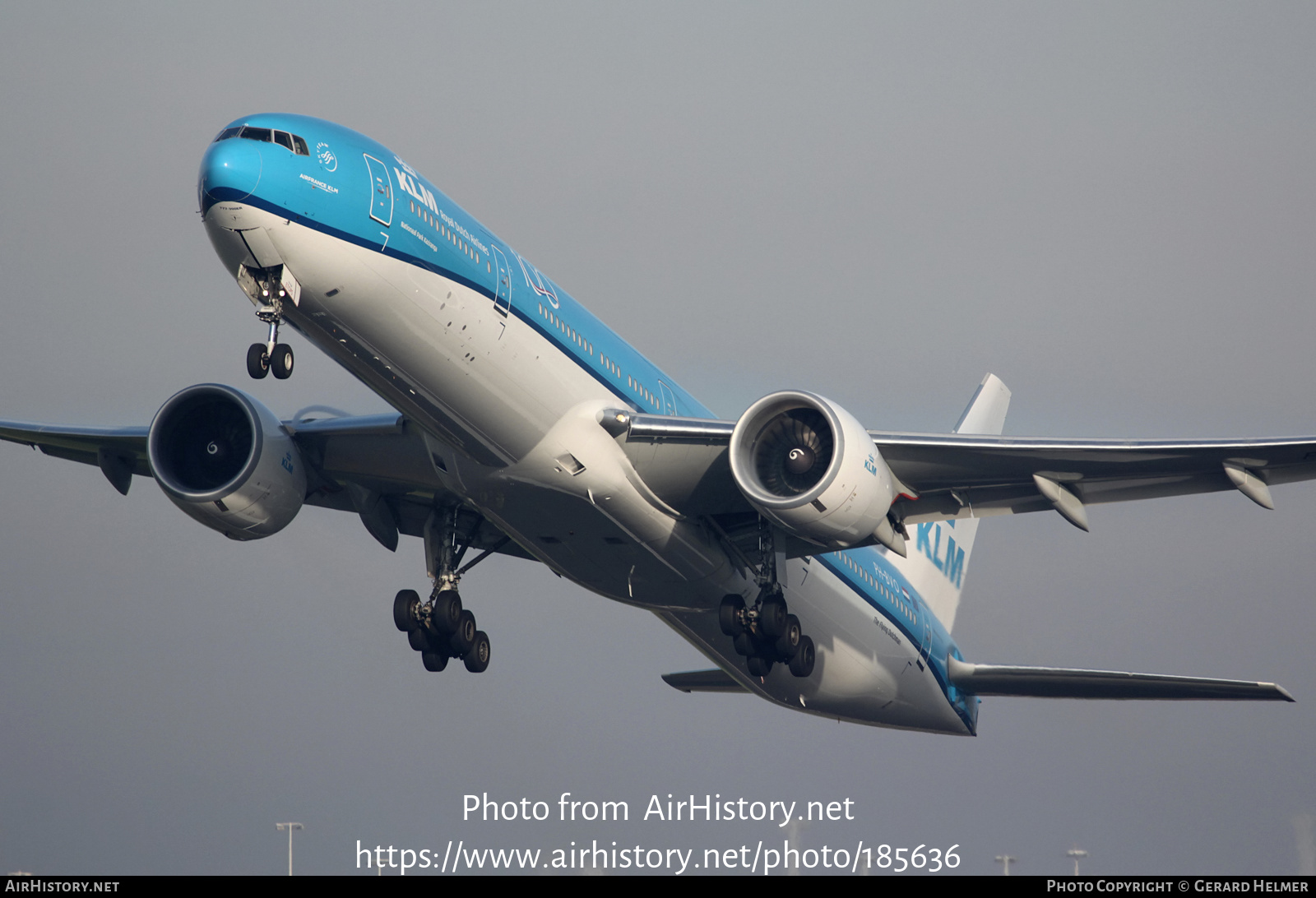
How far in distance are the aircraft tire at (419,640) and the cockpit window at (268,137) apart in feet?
34.5

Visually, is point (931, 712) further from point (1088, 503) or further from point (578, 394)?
point (578, 394)

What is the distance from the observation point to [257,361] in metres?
20.0

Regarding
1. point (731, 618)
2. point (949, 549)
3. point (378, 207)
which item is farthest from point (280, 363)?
point (949, 549)

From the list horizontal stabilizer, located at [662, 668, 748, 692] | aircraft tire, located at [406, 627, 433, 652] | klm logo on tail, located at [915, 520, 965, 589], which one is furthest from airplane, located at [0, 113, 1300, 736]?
klm logo on tail, located at [915, 520, 965, 589]

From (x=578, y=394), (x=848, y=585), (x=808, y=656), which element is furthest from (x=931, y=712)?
A: (x=578, y=394)

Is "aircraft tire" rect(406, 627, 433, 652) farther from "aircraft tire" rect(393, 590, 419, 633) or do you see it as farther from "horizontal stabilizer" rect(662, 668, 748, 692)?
"horizontal stabilizer" rect(662, 668, 748, 692)

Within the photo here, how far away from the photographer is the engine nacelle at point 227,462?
26.2 metres

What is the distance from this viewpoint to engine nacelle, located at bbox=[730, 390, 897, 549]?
74.6 feet

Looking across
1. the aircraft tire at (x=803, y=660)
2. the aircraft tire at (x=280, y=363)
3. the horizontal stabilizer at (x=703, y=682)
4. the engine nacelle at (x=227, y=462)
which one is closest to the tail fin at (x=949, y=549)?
the horizontal stabilizer at (x=703, y=682)

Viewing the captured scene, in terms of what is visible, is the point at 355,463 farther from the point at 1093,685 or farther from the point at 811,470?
the point at 1093,685

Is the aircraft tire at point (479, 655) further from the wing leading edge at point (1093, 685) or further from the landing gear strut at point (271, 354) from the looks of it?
the wing leading edge at point (1093, 685)

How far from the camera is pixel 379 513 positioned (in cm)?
2855
